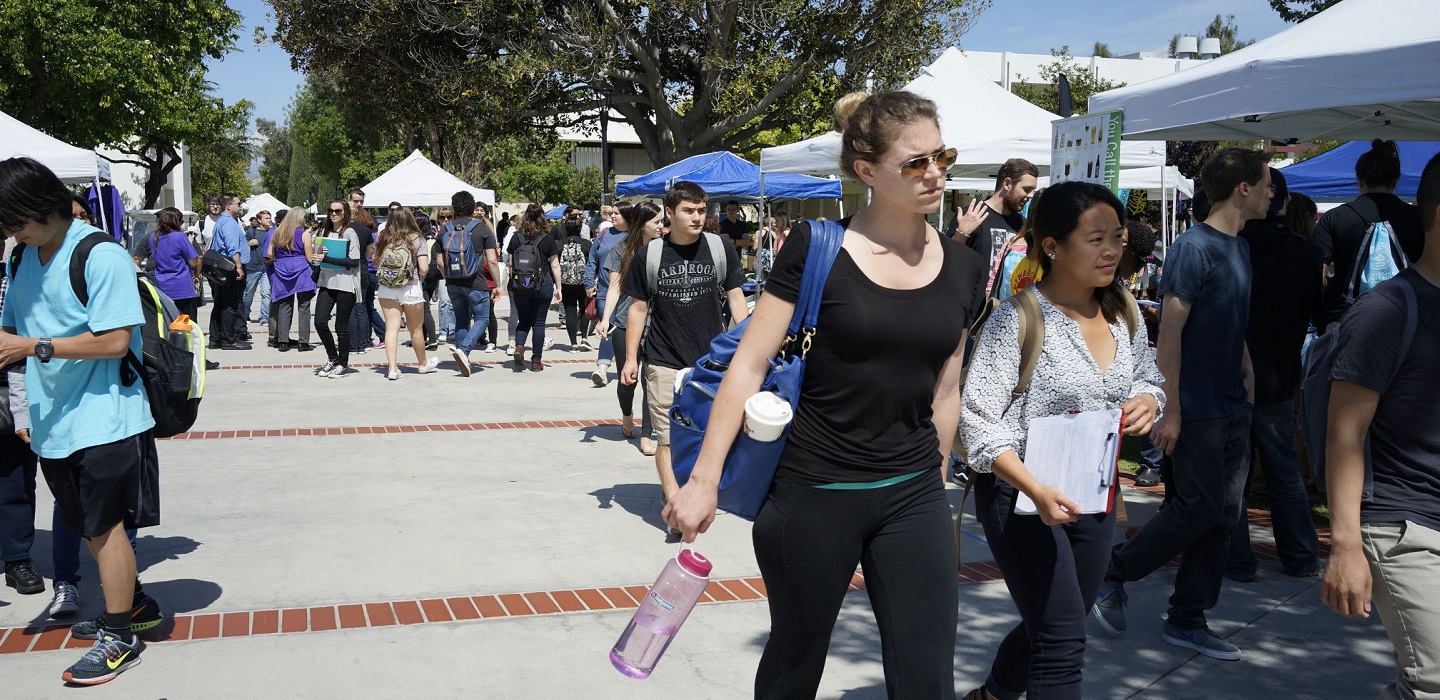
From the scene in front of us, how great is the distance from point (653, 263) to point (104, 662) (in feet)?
10.3

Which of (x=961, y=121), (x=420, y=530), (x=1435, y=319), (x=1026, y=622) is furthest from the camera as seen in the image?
(x=961, y=121)

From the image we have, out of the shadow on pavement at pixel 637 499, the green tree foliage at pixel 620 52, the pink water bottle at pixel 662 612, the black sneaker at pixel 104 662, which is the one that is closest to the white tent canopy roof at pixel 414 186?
the green tree foliage at pixel 620 52

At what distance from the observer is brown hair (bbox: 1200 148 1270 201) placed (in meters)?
4.34

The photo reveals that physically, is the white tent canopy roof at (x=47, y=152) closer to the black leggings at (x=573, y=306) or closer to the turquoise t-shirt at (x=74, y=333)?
the black leggings at (x=573, y=306)

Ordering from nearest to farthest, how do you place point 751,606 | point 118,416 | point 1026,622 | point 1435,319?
point 1435,319 < point 1026,622 < point 118,416 < point 751,606

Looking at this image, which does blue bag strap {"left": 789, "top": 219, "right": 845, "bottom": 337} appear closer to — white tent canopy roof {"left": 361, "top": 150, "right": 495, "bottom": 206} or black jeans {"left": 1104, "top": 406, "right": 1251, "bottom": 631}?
black jeans {"left": 1104, "top": 406, "right": 1251, "bottom": 631}

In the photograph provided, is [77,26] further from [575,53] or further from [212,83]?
[575,53]

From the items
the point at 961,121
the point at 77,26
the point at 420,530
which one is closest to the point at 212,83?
A: the point at 77,26

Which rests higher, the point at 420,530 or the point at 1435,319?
the point at 1435,319

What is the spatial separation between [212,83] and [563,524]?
41.0m

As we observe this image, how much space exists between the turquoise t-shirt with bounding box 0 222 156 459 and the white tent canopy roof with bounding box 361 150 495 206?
57.5ft

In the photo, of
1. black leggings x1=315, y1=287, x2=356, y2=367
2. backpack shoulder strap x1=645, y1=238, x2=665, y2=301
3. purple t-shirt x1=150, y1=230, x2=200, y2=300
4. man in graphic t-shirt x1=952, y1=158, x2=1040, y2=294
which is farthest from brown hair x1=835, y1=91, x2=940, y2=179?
purple t-shirt x1=150, y1=230, x2=200, y2=300

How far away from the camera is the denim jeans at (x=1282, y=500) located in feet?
16.8

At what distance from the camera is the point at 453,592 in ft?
16.7
